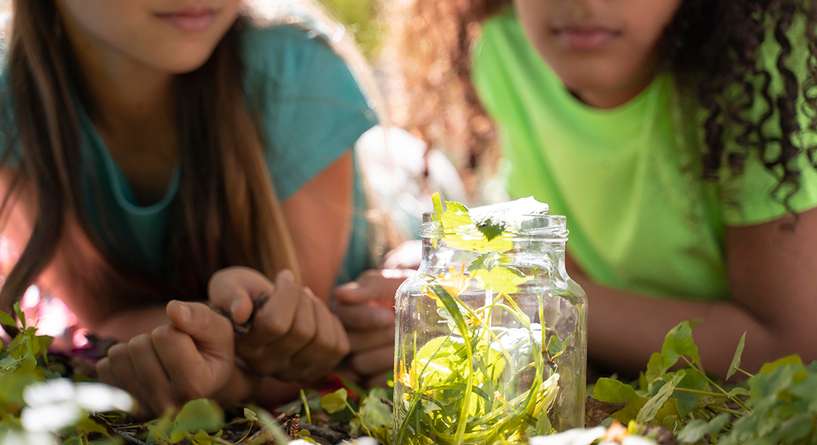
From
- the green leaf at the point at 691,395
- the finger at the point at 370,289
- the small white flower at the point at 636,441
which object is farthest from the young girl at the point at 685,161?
the small white flower at the point at 636,441

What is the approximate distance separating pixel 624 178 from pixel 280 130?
1.86 feet

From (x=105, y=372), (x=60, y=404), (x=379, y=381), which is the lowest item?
(x=379, y=381)

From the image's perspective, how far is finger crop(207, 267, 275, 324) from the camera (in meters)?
0.97

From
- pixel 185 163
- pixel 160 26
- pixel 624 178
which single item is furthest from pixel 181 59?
pixel 624 178

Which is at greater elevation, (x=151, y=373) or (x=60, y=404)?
(x=60, y=404)

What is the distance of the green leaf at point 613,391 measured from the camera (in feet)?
2.34

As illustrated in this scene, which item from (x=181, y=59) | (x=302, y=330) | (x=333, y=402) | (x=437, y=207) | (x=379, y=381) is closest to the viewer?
(x=437, y=207)

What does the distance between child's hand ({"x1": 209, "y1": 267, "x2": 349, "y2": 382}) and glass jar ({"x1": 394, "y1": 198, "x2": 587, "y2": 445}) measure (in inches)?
11.3

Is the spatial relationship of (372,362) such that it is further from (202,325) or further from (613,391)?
(613,391)

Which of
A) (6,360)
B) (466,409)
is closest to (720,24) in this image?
(466,409)

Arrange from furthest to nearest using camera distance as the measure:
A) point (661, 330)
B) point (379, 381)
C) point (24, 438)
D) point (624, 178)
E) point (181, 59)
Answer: point (624, 178) < point (181, 59) < point (661, 330) < point (379, 381) < point (24, 438)

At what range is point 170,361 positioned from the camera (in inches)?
35.5

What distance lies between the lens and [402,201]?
2.08m

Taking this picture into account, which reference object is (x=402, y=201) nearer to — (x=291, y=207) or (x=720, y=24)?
(x=291, y=207)
